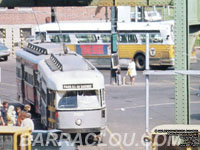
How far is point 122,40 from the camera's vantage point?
45031 mm

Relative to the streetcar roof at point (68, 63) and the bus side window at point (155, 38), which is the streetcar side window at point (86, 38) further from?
the streetcar roof at point (68, 63)

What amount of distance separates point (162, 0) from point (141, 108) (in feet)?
38.3

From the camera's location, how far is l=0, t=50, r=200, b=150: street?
22109 millimetres

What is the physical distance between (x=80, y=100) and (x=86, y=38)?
80.6 feet

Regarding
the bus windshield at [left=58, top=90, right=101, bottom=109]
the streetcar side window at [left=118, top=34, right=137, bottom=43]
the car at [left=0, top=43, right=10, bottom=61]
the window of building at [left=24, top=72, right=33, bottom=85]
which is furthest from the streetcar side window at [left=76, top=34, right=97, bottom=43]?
the bus windshield at [left=58, top=90, right=101, bottom=109]

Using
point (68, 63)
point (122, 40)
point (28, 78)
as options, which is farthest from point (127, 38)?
point (68, 63)

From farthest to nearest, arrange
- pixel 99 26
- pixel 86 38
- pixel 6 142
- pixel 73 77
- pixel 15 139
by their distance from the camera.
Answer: pixel 99 26
pixel 86 38
pixel 73 77
pixel 6 142
pixel 15 139

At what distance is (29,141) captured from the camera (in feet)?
44.6

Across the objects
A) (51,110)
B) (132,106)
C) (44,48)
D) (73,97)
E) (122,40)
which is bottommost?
(132,106)

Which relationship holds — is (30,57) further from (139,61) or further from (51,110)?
(139,61)

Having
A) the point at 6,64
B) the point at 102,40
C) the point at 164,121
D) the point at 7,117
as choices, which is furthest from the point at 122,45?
the point at 7,117

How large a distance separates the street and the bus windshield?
126 centimetres

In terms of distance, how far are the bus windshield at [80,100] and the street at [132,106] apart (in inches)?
49.6

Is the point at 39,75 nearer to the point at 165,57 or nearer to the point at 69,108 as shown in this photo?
the point at 69,108
